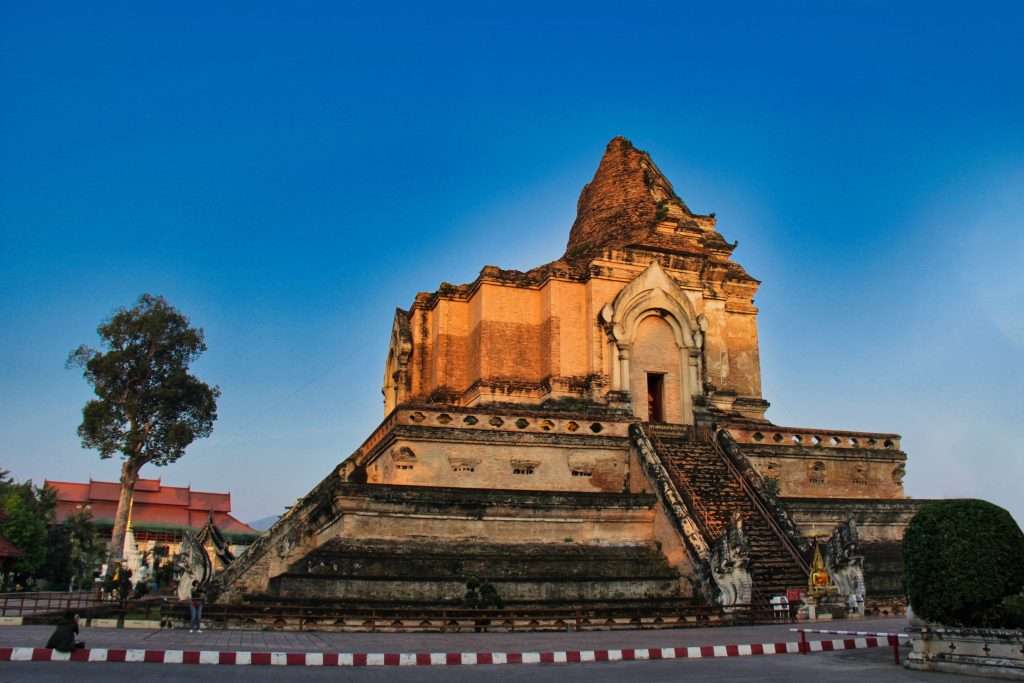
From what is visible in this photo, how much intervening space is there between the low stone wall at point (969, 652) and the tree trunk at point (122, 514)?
2649cm

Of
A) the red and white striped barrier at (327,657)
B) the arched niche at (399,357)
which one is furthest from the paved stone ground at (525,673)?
the arched niche at (399,357)

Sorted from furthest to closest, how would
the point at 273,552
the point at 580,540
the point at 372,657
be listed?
the point at 580,540 < the point at 273,552 < the point at 372,657

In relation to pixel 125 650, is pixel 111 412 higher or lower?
higher

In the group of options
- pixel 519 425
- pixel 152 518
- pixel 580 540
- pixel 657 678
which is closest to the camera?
pixel 657 678

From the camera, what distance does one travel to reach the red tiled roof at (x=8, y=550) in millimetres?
35938

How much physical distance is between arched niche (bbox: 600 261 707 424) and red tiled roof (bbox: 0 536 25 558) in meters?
26.2

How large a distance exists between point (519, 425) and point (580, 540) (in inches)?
147

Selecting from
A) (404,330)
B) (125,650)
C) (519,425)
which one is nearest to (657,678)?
(125,650)

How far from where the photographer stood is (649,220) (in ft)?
101

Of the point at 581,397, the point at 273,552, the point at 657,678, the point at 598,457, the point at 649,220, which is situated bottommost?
the point at 657,678

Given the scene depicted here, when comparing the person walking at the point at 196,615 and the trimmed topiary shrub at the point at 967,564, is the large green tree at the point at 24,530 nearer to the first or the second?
the person walking at the point at 196,615

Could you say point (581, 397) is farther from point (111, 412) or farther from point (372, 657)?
point (111, 412)

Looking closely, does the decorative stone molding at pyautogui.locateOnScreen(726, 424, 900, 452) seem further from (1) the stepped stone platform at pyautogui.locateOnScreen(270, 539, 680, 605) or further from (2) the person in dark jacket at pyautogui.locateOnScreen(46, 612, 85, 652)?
(2) the person in dark jacket at pyautogui.locateOnScreen(46, 612, 85, 652)

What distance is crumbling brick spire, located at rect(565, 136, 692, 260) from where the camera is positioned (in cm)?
3067
